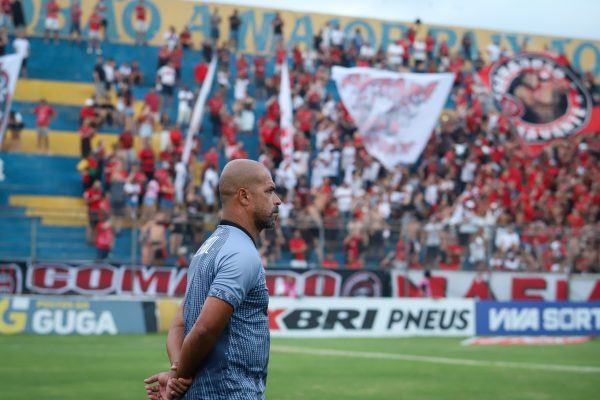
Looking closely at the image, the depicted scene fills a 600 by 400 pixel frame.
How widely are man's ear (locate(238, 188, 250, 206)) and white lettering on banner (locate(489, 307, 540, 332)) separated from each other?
19.9 metres

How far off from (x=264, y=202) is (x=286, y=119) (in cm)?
2548

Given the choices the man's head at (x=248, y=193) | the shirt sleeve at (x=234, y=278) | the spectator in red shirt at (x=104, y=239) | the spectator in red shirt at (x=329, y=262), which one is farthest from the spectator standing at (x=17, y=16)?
the shirt sleeve at (x=234, y=278)

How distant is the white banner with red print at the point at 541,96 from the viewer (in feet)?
126

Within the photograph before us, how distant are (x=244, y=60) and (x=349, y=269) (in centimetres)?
1303

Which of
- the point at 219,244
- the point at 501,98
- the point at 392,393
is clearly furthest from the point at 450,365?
the point at 501,98

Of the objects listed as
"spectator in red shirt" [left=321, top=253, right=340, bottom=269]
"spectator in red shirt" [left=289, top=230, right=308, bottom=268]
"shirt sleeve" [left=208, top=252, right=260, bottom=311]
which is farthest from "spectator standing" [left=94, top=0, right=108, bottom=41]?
"shirt sleeve" [left=208, top=252, right=260, bottom=311]

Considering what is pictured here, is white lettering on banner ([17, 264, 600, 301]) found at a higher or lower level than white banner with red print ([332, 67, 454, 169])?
lower

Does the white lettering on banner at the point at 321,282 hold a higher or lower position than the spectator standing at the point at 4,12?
lower

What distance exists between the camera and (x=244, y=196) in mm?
5211

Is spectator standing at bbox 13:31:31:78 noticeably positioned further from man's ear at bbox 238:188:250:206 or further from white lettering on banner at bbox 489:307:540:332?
man's ear at bbox 238:188:250:206

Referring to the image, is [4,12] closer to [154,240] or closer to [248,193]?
[154,240]

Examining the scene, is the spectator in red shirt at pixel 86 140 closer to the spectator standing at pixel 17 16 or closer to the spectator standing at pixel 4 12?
the spectator standing at pixel 4 12

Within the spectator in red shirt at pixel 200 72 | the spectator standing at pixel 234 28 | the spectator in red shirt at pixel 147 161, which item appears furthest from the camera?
the spectator standing at pixel 234 28

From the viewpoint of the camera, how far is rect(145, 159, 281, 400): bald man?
4918 millimetres
